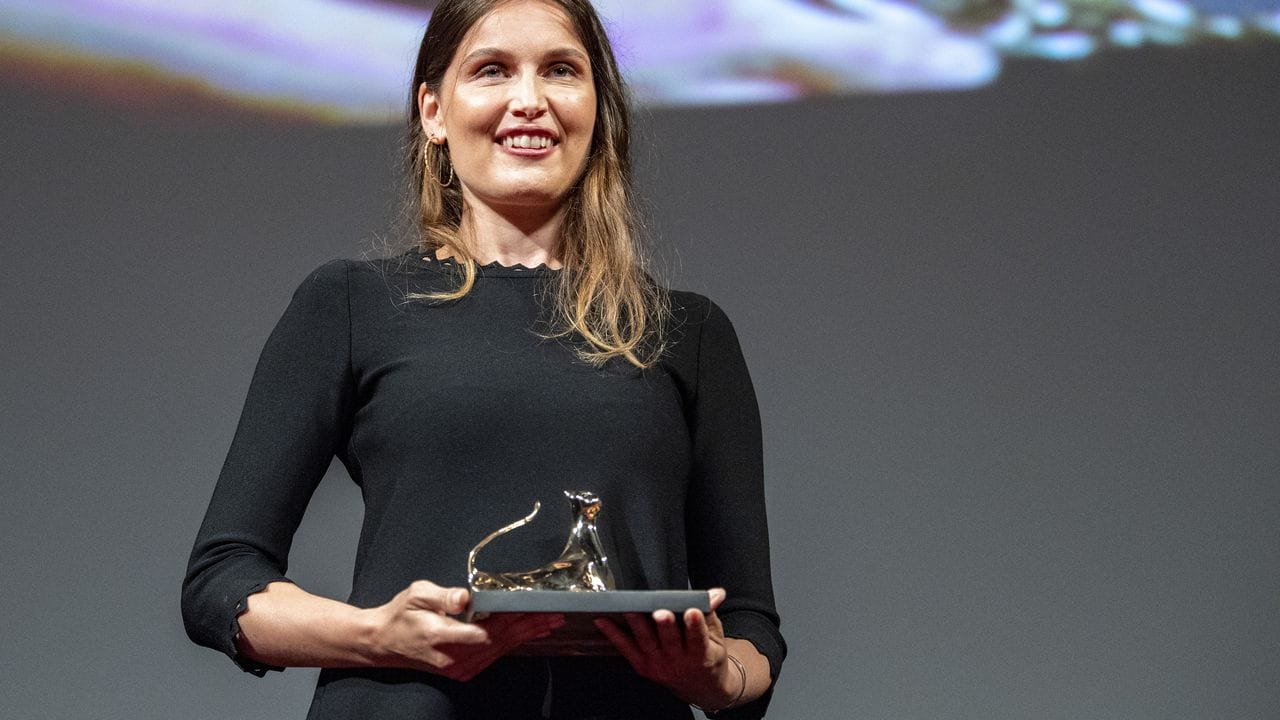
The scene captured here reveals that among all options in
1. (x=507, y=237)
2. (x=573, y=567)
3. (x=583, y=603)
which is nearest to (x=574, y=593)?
(x=583, y=603)

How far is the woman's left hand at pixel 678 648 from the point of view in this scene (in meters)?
0.96

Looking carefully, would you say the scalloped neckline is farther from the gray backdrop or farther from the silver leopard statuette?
the gray backdrop

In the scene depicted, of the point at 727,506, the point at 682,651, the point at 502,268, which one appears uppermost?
the point at 502,268

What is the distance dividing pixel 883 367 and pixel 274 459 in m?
1.31

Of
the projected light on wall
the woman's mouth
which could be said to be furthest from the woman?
the projected light on wall

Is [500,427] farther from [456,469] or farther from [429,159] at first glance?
[429,159]

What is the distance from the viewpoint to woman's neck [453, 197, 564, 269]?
50.6 inches

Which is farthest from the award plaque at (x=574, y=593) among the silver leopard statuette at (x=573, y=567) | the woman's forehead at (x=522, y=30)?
the woman's forehead at (x=522, y=30)

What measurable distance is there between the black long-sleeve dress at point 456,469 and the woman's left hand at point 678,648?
0.07 m

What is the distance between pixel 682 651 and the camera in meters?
1.00

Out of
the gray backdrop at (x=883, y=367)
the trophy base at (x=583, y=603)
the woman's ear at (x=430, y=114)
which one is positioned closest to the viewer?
the trophy base at (x=583, y=603)

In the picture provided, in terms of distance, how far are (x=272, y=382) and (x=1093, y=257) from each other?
1531mm

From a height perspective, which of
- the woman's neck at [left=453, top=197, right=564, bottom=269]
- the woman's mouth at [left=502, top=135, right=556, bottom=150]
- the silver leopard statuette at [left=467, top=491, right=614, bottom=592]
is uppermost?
the woman's mouth at [left=502, top=135, right=556, bottom=150]

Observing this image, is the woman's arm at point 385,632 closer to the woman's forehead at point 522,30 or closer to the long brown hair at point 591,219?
the long brown hair at point 591,219
